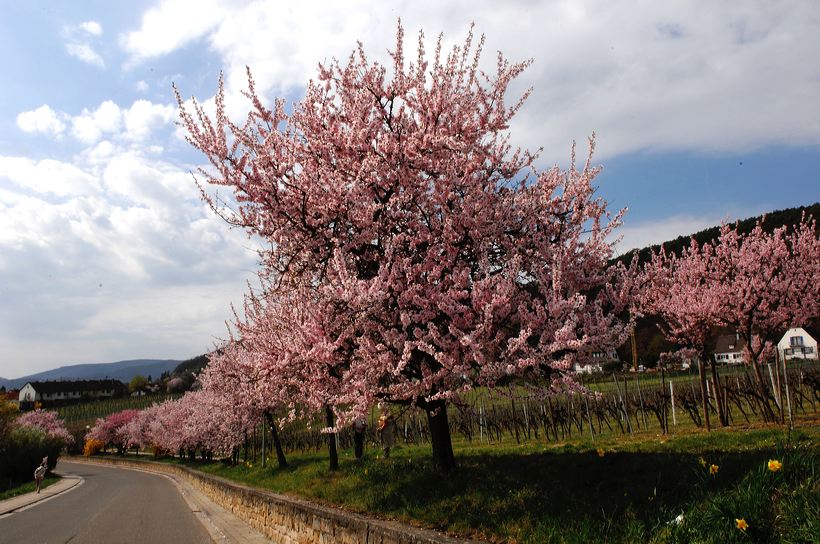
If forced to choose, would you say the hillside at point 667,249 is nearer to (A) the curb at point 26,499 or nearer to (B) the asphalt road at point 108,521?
(B) the asphalt road at point 108,521

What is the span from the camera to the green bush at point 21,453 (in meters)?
37.3

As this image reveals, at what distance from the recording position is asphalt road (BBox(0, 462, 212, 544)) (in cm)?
1484

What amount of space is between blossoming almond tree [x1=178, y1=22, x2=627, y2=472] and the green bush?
1474 inches

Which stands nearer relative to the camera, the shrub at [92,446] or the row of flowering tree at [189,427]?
the row of flowering tree at [189,427]

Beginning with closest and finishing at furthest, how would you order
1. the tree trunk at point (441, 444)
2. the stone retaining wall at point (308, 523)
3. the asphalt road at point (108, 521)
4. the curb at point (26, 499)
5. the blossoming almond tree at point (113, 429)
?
the stone retaining wall at point (308, 523) < the tree trunk at point (441, 444) < the asphalt road at point (108, 521) < the curb at point (26, 499) < the blossoming almond tree at point (113, 429)

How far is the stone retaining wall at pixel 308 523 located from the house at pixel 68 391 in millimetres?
159868

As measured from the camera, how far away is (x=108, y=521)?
720 inches

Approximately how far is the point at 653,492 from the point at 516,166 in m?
5.97

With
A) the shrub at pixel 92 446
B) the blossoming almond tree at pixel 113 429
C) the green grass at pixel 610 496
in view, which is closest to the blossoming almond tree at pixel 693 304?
the green grass at pixel 610 496

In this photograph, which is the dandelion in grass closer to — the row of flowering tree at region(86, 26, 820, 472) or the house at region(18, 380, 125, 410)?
the row of flowering tree at region(86, 26, 820, 472)

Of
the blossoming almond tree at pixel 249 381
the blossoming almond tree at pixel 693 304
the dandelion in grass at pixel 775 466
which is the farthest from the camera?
the blossoming almond tree at pixel 693 304

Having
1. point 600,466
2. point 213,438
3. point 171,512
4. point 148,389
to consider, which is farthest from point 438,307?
point 148,389

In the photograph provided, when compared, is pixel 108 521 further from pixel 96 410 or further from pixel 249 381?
pixel 96 410

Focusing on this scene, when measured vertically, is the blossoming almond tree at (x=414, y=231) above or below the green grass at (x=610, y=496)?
above
